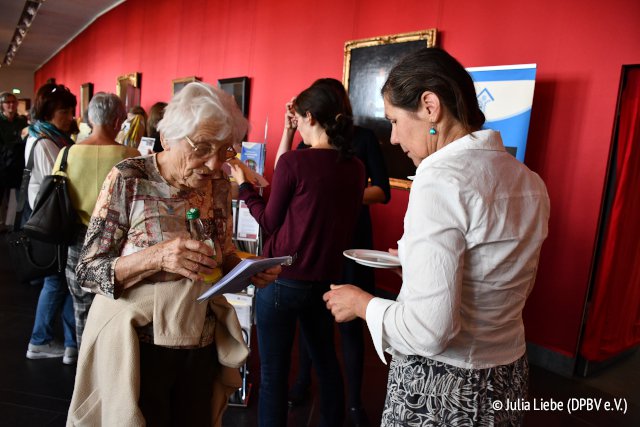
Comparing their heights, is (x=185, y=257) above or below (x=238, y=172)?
below

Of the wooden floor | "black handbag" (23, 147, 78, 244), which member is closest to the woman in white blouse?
the wooden floor

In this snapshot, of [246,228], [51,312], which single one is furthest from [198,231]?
[51,312]

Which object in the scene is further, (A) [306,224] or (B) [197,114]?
(A) [306,224]

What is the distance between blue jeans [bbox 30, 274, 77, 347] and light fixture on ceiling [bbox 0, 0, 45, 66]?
968cm

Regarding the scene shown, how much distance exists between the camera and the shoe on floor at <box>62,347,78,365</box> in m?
3.27

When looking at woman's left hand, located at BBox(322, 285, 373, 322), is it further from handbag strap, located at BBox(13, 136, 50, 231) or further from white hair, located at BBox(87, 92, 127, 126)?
handbag strap, located at BBox(13, 136, 50, 231)

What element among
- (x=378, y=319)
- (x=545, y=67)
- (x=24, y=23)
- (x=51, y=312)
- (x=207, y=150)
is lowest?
(x=51, y=312)

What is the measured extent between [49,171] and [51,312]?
3.17ft

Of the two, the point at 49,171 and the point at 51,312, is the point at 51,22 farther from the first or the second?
the point at 51,312

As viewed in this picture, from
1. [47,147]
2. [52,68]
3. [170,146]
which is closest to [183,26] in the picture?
[47,147]

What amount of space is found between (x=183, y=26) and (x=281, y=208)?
23.4ft

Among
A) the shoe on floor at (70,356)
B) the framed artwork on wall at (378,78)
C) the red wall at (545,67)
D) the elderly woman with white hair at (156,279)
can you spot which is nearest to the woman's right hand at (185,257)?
the elderly woman with white hair at (156,279)

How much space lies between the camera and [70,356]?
3.28m

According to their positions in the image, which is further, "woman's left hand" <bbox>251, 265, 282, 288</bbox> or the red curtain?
the red curtain
